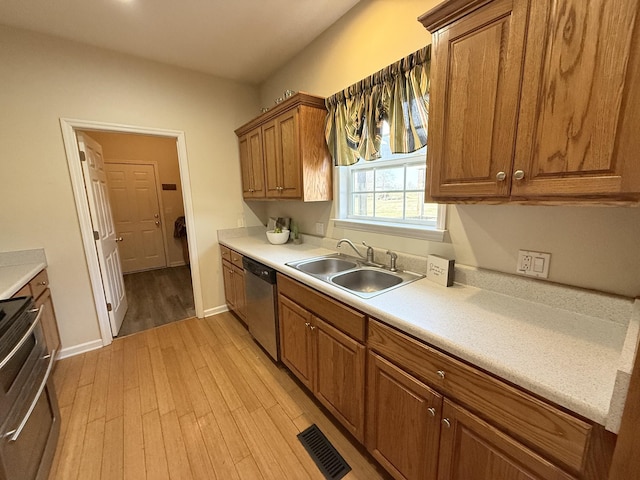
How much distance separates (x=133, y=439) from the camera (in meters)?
1.54

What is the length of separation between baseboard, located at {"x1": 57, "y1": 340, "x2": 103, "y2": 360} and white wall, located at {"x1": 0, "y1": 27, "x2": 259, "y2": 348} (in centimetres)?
4

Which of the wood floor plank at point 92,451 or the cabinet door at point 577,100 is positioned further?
the wood floor plank at point 92,451

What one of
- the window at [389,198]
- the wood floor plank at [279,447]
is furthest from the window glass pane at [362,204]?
the wood floor plank at [279,447]

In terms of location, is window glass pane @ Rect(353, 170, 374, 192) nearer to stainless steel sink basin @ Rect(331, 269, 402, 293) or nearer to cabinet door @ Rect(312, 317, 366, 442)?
stainless steel sink basin @ Rect(331, 269, 402, 293)

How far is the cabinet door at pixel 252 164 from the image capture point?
2.61m

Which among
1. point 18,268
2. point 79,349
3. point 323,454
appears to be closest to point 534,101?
point 323,454

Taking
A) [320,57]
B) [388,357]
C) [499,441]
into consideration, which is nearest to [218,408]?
[388,357]

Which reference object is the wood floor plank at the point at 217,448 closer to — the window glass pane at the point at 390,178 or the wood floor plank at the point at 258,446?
the wood floor plank at the point at 258,446

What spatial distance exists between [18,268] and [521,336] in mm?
3165

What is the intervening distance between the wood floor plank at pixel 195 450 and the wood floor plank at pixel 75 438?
1.65 ft

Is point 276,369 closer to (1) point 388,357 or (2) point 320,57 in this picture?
(1) point 388,357

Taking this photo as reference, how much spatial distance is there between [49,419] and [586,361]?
2431 millimetres

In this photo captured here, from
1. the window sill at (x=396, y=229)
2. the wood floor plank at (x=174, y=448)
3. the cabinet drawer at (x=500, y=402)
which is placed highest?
the window sill at (x=396, y=229)

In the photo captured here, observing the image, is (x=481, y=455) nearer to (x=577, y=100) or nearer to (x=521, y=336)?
(x=521, y=336)
